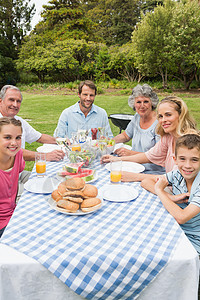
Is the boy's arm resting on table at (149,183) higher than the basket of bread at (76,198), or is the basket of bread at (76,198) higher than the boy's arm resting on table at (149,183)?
the basket of bread at (76,198)

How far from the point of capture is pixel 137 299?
1086mm

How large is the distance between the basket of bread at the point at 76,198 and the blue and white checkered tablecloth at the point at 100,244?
0.13 feet

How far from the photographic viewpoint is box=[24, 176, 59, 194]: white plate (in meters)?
1.67

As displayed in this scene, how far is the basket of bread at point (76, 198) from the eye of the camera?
4.50ft

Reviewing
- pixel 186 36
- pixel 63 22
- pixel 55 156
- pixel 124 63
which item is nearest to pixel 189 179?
pixel 55 156

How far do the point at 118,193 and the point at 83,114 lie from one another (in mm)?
2293

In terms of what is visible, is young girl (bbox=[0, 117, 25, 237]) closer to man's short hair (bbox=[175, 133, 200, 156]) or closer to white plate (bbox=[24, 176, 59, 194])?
white plate (bbox=[24, 176, 59, 194])

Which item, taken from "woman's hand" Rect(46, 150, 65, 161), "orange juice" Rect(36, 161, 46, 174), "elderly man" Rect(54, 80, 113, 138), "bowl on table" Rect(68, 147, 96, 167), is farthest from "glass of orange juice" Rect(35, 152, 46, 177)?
"elderly man" Rect(54, 80, 113, 138)

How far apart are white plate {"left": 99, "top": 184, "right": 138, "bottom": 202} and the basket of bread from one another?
131 mm

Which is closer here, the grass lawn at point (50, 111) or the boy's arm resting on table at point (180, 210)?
the boy's arm resting on table at point (180, 210)

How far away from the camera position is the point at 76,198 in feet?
4.55

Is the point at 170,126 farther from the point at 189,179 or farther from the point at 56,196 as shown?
the point at 56,196

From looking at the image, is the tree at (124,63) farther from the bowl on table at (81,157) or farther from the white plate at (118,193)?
the white plate at (118,193)

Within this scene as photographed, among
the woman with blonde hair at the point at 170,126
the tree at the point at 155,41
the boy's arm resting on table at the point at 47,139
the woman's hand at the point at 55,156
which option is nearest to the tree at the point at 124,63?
the tree at the point at 155,41
